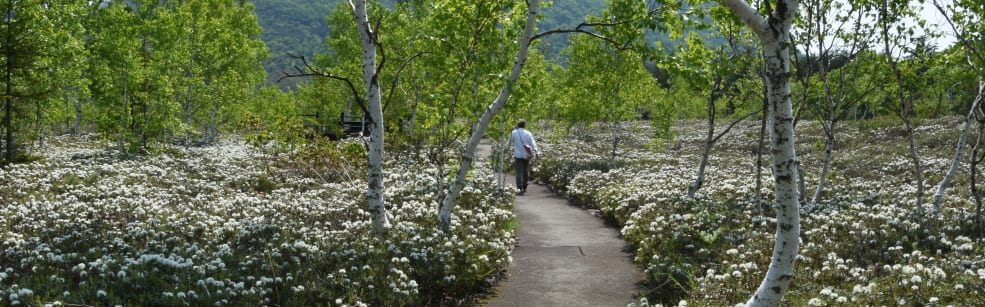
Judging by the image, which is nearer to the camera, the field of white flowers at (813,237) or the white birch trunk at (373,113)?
the field of white flowers at (813,237)

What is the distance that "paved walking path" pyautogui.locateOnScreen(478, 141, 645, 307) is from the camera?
8.07m

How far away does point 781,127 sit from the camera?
421 cm

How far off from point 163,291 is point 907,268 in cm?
863

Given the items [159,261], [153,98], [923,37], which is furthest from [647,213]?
[153,98]

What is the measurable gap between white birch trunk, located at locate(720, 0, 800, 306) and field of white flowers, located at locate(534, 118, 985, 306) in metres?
1.89

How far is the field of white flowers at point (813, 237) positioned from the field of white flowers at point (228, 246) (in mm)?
2940

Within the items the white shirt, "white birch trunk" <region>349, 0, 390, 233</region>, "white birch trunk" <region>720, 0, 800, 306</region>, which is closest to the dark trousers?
the white shirt

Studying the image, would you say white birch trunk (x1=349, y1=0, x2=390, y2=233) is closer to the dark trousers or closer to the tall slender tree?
the dark trousers

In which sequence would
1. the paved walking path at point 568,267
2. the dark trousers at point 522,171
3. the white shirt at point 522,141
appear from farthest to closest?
the dark trousers at point 522,171
the white shirt at point 522,141
the paved walking path at point 568,267

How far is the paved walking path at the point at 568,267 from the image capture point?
8070mm

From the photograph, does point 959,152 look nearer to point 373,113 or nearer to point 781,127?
point 781,127

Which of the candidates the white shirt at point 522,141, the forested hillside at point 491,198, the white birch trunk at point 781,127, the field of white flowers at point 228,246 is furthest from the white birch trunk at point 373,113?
the white shirt at point 522,141

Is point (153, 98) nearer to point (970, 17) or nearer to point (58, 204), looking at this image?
point (58, 204)

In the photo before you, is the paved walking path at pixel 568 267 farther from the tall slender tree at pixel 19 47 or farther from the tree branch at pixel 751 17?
the tall slender tree at pixel 19 47
